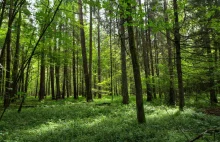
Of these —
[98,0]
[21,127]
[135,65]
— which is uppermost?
[98,0]

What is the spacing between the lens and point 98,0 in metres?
5.50

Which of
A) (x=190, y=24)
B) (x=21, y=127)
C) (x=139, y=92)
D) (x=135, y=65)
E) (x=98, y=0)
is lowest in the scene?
(x=21, y=127)

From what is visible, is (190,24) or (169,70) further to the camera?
(169,70)

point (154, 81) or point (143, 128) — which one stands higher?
point (154, 81)

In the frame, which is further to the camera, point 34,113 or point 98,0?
point 34,113

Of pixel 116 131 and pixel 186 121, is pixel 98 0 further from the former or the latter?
pixel 186 121

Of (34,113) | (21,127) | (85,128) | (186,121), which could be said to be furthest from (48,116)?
(186,121)

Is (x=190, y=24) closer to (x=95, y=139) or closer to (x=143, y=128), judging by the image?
(x=143, y=128)

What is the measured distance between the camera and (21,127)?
8.30 meters

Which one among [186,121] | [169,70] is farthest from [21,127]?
[169,70]

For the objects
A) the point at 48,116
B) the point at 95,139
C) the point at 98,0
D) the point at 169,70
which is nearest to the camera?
the point at 98,0

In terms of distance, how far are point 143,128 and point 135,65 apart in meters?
2.53

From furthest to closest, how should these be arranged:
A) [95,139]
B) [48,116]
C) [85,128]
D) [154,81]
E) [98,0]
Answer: [154,81], [48,116], [85,128], [95,139], [98,0]

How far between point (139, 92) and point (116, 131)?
1.96 metres
